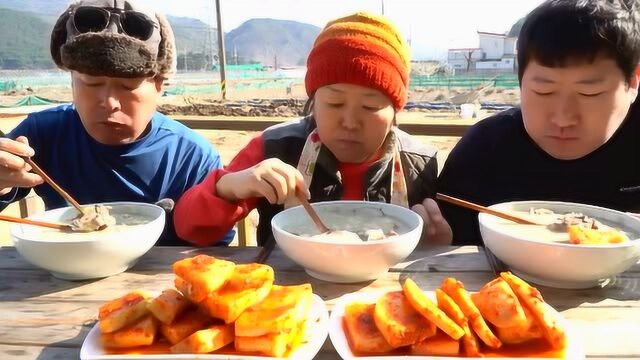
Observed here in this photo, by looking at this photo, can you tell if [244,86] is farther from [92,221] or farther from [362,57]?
[92,221]

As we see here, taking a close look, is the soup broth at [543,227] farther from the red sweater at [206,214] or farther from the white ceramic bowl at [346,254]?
the red sweater at [206,214]

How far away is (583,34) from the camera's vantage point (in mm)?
1548

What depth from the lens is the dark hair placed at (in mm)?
1529

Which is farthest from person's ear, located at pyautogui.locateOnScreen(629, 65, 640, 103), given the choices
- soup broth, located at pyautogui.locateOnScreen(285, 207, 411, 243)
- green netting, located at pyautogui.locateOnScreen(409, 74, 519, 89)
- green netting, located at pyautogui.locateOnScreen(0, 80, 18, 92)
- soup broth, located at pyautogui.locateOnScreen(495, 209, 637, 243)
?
green netting, located at pyautogui.locateOnScreen(0, 80, 18, 92)

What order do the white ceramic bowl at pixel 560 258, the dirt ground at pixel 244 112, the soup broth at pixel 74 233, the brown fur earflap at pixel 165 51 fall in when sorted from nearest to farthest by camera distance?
the white ceramic bowl at pixel 560 258
the soup broth at pixel 74 233
the brown fur earflap at pixel 165 51
the dirt ground at pixel 244 112

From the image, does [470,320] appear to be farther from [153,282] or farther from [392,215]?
[153,282]

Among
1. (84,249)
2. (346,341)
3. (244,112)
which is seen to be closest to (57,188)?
(84,249)

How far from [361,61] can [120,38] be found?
821 millimetres

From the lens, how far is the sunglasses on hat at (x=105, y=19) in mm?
1672

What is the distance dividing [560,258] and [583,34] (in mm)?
914

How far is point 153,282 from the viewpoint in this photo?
1146 mm

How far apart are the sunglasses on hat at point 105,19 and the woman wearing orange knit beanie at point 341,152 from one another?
1.96ft

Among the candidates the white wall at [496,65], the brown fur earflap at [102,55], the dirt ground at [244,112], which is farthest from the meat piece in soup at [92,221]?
the white wall at [496,65]

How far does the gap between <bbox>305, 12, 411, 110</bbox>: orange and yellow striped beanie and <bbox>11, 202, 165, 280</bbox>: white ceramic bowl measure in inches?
31.7
